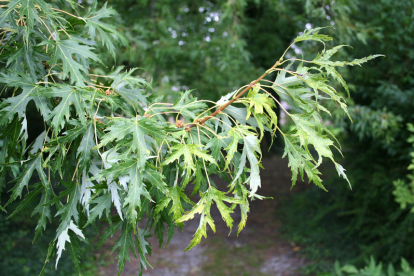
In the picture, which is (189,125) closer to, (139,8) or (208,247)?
(139,8)

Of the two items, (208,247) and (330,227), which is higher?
(330,227)

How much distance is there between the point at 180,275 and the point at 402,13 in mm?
5039

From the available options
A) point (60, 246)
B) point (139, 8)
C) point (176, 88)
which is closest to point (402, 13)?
point (176, 88)

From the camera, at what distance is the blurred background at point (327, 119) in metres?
4.79

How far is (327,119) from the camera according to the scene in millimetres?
5211

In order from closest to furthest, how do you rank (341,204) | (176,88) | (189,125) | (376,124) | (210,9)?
1. (189,125)
2. (376,124)
3. (176,88)
4. (210,9)
5. (341,204)

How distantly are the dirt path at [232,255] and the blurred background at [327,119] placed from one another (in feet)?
0.07

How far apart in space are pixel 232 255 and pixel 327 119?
3.00 metres

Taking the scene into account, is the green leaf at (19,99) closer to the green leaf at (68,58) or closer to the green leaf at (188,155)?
the green leaf at (68,58)

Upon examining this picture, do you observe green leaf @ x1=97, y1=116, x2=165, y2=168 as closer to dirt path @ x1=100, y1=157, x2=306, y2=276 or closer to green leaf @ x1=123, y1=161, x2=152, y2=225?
green leaf @ x1=123, y1=161, x2=152, y2=225

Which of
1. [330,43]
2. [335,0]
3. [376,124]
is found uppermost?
[335,0]

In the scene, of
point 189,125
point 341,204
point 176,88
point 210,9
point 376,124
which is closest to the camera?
point 189,125

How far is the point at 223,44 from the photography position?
505cm

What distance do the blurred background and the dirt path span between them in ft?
0.07
